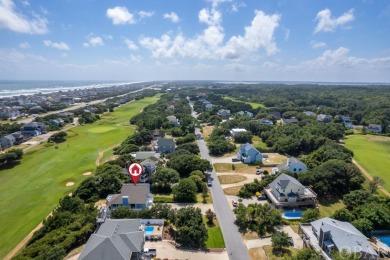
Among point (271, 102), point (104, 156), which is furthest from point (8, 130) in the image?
point (271, 102)

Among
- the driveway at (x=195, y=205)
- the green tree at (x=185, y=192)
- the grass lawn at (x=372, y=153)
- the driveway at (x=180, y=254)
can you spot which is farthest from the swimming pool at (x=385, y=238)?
the green tree at (x=185, y=192)

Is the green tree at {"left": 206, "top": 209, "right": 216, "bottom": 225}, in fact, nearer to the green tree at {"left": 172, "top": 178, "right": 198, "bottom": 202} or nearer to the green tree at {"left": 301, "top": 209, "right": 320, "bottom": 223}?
the green tree at {"left": 172, "top": 178, "right": 198, "bottom": 202}

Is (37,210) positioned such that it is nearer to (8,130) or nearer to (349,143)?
(8,130)

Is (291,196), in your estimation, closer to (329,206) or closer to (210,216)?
(329,206)

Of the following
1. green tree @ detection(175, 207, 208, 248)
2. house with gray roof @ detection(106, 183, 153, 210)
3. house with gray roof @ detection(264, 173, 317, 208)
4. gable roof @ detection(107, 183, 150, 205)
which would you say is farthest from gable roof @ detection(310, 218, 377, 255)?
gable roof @ detection(107, 183, 150, 205)

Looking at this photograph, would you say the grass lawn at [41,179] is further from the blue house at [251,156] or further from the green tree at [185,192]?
the blue house at [251,156]

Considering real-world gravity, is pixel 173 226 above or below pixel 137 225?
below
